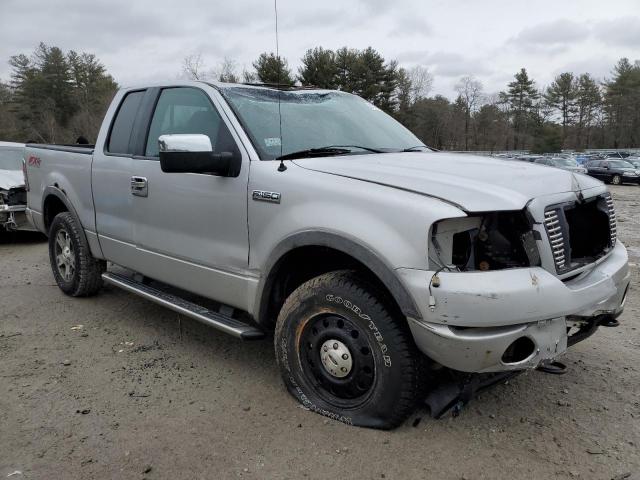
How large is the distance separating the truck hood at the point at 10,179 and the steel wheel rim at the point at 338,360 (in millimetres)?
7535

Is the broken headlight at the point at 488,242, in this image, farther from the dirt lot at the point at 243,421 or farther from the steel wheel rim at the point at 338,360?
the dirt lot at the point at 243,421

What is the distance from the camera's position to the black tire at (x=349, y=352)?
2.72m

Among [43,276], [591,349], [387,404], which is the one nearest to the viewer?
[387,404]

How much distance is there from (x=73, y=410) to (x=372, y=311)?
6.21 feet

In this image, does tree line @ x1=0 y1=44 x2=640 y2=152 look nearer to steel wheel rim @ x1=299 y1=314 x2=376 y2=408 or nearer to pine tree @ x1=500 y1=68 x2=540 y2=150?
pine tree @ x1=500 y1=68 x2=540 y2=150

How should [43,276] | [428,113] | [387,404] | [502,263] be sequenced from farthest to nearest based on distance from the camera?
[428,113] < [43,276] < [387,404] < [502,263]

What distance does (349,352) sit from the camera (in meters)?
2.91

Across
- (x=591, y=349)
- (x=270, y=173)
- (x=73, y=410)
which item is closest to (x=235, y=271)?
(x=270, y=173)

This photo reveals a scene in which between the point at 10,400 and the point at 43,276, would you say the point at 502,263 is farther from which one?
the point at 43,276

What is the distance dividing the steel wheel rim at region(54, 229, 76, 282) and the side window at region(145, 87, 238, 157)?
176 centimetres

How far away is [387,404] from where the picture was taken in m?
2.81

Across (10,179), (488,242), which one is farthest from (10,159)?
(488,242)

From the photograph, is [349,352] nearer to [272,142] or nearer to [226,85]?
[272,142]

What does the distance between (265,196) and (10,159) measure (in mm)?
8619
